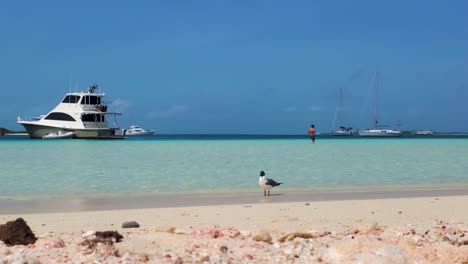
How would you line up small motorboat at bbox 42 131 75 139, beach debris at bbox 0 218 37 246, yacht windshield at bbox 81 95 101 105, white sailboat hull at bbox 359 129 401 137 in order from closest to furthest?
beach debris at bbox 0 218 37 246
small motorboat at bbox 42 131 75 139
yacht windshield at bbox 81 95 101 105
white sailboat hull at bbox 359 129 401 137

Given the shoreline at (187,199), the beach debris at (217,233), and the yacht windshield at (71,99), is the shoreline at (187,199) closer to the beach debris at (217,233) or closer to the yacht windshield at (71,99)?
the beach debris at (217,233)

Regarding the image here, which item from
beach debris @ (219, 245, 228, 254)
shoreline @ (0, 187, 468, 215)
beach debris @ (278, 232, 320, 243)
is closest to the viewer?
beach debris @ (219, 245, 228, 254)

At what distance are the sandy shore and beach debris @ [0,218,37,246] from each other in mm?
180

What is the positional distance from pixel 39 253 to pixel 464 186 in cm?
1464

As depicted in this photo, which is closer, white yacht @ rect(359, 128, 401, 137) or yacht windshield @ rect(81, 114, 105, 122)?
yacht windshield @ rect(81, 114, 105, 122)

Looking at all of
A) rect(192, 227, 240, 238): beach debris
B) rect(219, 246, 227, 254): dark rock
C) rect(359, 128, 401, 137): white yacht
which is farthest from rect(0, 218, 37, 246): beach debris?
rect(359, 128, 401, 137): white yacht

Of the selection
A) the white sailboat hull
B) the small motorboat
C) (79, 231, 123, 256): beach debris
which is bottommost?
(79, 231, 123, 256): beach debris

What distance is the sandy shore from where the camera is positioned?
515cm

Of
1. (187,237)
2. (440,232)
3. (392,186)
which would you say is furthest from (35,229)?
(392,186)

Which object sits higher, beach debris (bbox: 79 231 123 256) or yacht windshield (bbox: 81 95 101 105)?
yacht windshield (bbox: 81 95 101 105)

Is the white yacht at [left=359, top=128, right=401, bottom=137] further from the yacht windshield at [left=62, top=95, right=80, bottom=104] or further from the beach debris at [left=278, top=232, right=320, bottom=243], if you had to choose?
the beach debris at [left=278, top=232, right=320, bottom=243]

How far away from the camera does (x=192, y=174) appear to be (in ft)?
67.9

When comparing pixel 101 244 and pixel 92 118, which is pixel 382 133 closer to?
pixel 92 118

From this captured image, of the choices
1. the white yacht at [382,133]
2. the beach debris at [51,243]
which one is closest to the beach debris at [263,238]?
the beach debris at [51,243]
